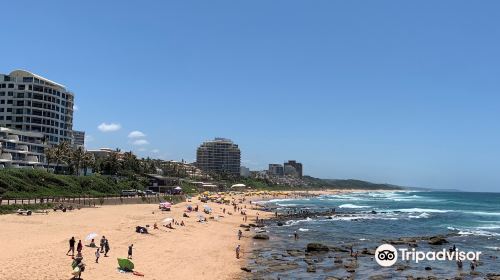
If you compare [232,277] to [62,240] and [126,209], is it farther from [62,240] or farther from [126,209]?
[126,209]

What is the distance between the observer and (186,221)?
59.1 metres

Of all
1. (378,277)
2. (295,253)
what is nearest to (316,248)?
(295,253)

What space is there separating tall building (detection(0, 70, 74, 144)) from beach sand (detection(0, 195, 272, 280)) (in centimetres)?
5719

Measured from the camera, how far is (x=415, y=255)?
40781 millimetres

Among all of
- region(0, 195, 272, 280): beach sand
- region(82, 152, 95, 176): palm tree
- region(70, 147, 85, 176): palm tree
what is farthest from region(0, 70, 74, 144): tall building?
region(0, 195, 272, 280): beach sand

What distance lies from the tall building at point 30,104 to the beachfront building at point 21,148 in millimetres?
7386

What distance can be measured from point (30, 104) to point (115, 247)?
8399cm

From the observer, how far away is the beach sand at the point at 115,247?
2712 cm

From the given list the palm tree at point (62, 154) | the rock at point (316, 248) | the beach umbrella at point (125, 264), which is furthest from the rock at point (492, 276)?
the palm tree at point (62, 154)

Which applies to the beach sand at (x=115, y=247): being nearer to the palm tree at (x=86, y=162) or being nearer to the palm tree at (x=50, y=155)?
the palm tree at (x=50, y=155)

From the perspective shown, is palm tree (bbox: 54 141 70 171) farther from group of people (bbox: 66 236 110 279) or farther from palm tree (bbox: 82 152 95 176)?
group of people (bbox: 66 236 110 279)

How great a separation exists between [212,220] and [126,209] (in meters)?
12.9

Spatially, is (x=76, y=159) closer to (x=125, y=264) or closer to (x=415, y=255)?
(x=125, y=264)

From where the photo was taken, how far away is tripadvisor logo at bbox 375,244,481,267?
3832cm
